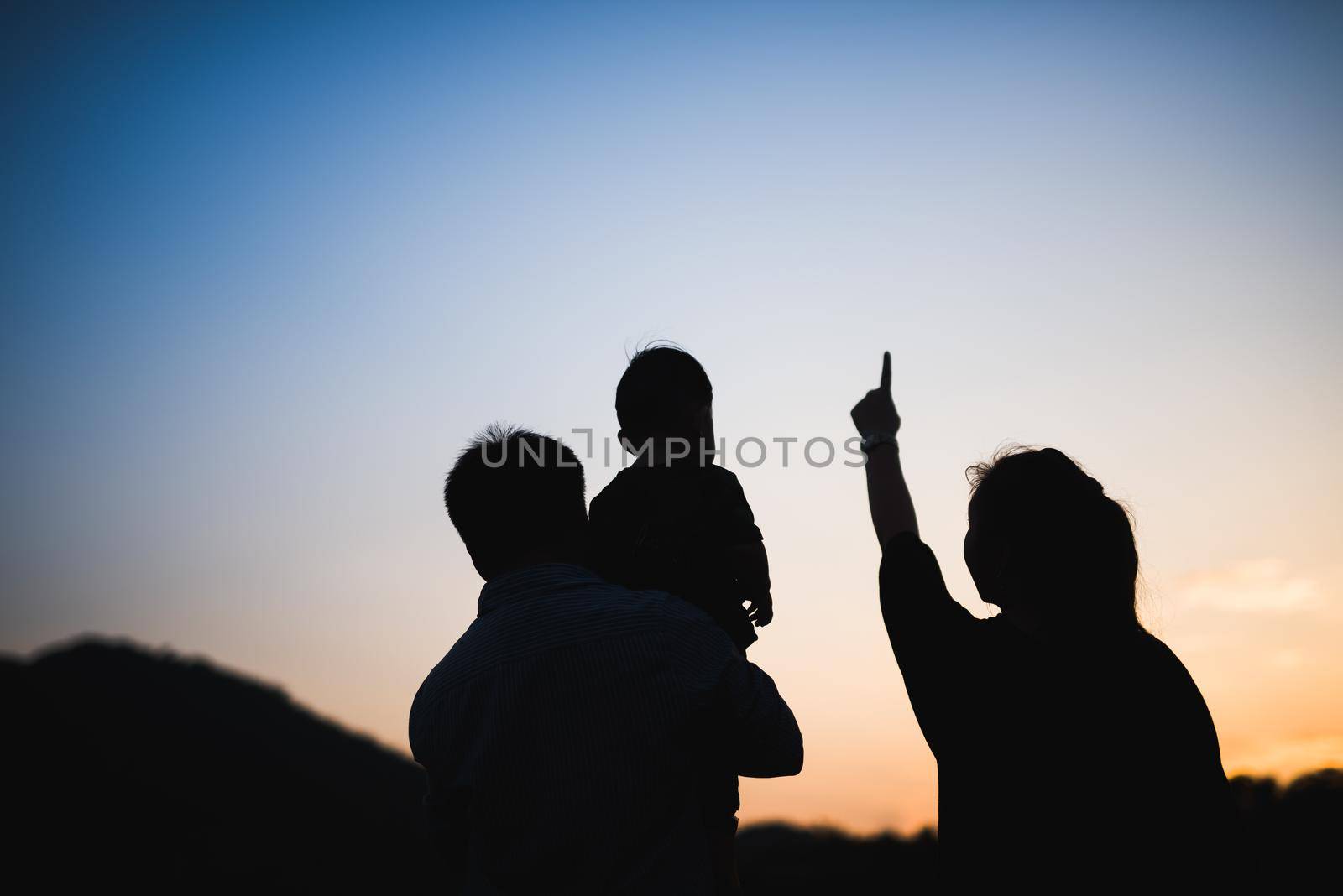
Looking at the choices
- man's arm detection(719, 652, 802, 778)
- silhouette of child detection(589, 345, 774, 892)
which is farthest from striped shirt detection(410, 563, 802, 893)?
silhouette of child detection(589, 345, 774, 892)

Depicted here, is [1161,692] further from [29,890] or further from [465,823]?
[29,890]

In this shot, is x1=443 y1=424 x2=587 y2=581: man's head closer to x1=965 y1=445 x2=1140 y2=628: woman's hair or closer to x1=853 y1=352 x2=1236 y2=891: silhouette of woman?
x1=853 y1=352 x2=1236 y2=891: silhouette of woman

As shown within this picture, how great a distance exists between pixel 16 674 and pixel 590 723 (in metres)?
35.5

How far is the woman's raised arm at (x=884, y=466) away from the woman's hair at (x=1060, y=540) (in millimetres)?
202

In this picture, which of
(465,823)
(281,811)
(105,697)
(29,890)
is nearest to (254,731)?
(281,811)

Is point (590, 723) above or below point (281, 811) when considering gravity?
above

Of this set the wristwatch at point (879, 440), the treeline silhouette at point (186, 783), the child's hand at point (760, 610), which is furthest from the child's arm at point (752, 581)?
the treeline silhouette at point (186, 783)

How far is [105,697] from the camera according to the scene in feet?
89.5

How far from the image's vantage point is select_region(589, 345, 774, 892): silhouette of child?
7.63ft

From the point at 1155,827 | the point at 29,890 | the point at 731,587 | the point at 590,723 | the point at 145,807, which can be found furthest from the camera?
the point at 145,807

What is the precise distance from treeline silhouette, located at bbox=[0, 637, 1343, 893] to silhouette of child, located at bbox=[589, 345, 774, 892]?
27415mm

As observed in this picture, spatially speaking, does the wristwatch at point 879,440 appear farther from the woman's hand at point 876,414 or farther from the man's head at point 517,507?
the man's head at point 517,507

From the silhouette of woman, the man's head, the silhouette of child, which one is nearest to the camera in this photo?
the silhouette of woman

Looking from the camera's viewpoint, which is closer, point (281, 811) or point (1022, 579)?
point (1022, 579)
